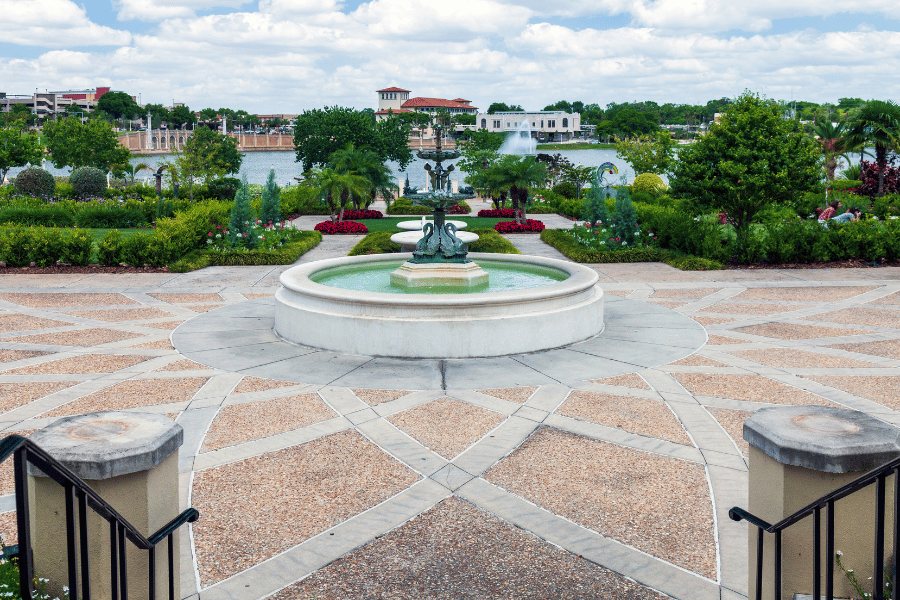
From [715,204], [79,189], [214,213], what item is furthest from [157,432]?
[79,189]

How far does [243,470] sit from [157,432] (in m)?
2.82

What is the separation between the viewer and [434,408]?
845 centimetres

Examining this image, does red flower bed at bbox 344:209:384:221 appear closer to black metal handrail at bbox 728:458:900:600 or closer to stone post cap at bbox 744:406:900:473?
stone post cap at bbox 744:406:900:473

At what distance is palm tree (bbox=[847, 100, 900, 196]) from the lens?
110ft

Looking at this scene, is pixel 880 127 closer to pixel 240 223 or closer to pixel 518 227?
pixel 518 227

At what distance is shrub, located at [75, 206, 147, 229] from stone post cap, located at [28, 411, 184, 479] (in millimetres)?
27932

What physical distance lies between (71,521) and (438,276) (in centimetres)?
995

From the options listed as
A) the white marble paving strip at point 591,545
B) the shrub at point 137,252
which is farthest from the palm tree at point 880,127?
the white marble paving strip at point 591,545

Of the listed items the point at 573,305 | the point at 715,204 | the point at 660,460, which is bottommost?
the point at 660,460

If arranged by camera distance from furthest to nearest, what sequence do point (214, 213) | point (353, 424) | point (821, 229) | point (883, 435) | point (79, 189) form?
point (79, 189) → point (214, 213) → point (821, 229) → point (353, 424) → point (883, 435)

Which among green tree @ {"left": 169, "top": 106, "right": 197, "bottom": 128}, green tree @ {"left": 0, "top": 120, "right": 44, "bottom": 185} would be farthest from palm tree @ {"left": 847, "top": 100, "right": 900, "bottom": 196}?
green tree @ {"left": 169, "top": 106, "right": 197, "bottom": 128}

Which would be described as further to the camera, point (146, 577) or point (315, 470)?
point (315, 470)

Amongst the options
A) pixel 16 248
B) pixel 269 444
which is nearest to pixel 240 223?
pixel 16 248

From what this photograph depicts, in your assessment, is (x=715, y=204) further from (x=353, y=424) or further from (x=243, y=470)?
(x=243, y=470)
